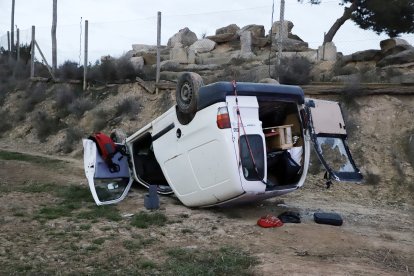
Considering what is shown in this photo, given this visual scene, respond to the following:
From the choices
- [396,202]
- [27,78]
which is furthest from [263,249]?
[27,78]

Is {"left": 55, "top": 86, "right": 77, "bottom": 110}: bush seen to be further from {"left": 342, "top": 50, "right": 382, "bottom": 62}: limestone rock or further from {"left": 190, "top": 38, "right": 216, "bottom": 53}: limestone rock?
{"left": 190, "top": 38, "right": 216, "bottom": 53}: limestone rock

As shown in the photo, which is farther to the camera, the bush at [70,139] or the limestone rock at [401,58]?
the limestone rock at [401,58]

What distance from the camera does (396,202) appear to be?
9.69m

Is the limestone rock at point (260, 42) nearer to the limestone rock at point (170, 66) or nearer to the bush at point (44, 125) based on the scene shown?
the limestone rock at point (170, 66)

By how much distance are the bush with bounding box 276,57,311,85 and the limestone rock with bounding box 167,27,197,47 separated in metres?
19.0

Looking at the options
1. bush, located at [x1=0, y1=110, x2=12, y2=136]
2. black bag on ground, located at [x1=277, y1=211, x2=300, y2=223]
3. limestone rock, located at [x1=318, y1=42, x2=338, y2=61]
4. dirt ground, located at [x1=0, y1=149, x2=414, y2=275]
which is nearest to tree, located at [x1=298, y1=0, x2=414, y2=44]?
limestone rock, located at [x1=318, y1=42, x2=338, y2=61]

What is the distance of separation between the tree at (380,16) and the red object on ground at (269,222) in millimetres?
19415

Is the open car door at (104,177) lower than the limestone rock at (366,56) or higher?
lower

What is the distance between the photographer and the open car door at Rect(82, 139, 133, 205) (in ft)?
26.4

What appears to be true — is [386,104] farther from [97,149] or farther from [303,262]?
[303,262]

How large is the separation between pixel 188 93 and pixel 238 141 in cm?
115

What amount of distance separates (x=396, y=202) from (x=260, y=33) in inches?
972

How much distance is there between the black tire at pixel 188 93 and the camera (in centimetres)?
695

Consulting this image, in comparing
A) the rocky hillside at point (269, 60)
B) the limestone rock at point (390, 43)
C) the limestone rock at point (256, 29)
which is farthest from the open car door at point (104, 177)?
the limestone rock at point (256, 29)
